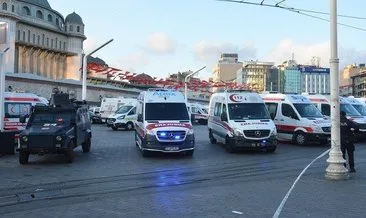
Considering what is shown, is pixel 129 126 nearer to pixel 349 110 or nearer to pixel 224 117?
pixel 349 110

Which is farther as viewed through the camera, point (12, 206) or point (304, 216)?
point (12, 206)

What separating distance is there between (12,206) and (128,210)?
2239 millimetres

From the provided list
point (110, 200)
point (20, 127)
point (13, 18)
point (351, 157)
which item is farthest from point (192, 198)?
point (13, 18)

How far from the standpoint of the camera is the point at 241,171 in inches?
568

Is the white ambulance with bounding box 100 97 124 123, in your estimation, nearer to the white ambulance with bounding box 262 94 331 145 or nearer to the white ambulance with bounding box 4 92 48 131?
the white ambulance with bounding box 4 92 48 131

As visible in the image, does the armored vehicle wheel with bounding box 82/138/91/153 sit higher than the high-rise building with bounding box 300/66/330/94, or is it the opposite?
the high-rise building with bounding box 300/66/330/94

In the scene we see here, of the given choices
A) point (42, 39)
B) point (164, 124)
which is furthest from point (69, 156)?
point (42, 39)

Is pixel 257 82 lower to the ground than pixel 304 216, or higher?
higher

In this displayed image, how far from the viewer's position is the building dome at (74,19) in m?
133

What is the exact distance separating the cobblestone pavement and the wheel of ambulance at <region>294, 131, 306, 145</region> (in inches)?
171

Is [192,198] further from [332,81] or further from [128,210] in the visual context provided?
[332,81]

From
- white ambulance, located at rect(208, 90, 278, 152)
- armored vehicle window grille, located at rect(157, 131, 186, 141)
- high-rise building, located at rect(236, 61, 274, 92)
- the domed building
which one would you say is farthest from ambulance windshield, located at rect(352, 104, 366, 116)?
high-rise building, located at rect(236, 61, 274, 92)

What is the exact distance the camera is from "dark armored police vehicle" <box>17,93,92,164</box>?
16.1m

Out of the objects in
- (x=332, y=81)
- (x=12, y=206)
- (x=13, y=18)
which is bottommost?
(x=12, y=206)
